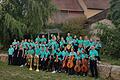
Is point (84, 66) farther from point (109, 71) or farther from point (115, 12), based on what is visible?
point (115, 12)

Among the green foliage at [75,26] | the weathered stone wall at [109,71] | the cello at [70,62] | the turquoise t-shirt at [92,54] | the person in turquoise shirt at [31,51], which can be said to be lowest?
the weathered stone wall at [109,71]

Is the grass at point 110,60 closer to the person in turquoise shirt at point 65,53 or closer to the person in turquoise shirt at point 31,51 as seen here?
the person in turquoise shirt at point 65,53

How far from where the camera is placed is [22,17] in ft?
106

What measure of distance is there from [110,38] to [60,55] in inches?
192

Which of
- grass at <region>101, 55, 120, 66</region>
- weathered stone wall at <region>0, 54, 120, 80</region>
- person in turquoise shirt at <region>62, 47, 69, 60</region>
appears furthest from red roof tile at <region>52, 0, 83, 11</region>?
weathered stone wall at <region>0, 54, 120, 80</region>

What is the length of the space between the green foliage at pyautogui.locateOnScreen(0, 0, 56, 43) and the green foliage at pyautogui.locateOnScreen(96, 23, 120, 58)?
26.9 feet

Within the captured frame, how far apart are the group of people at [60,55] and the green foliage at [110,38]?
65.8 inches

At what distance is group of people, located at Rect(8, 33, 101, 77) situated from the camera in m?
19.4

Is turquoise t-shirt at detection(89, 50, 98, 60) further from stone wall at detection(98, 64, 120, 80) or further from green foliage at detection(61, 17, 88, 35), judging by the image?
green foliage at detection(61, 17, 88, 35)

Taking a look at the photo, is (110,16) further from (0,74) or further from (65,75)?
(0,74)

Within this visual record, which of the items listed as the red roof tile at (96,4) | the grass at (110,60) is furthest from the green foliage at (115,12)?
the red roof tile at (96,4)

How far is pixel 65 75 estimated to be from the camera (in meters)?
19.2

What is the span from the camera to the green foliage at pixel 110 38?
22.6m

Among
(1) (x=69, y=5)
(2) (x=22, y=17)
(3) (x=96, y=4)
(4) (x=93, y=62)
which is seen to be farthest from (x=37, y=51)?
(3) (x=96, y=4)
